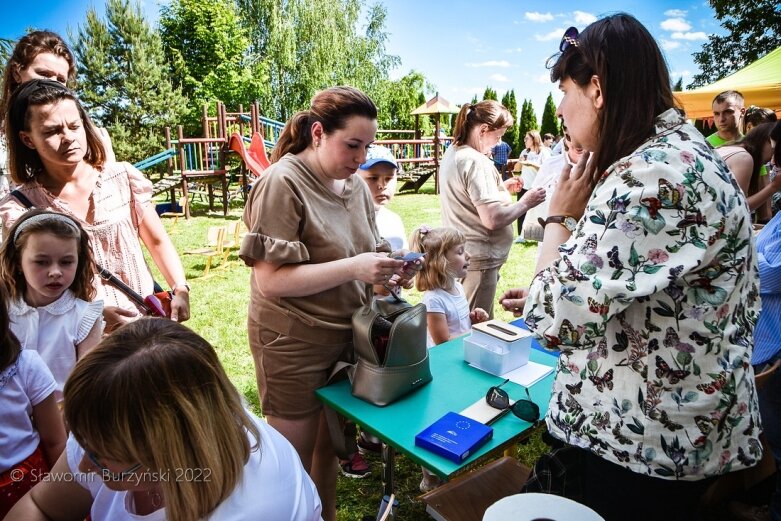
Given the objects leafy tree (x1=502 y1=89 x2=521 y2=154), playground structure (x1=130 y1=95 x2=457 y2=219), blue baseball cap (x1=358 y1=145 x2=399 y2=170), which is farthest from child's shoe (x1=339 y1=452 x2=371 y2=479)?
leafy tree (x1=502 y1=89 x2=521 y2=154)

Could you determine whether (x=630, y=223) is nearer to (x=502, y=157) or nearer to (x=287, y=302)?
(x=287, y=302)

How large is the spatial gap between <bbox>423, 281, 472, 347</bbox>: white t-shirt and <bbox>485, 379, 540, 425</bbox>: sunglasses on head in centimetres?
98

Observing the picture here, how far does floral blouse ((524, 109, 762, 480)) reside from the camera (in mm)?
1028

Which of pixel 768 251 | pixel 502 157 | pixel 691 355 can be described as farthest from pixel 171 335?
pixel 502 157

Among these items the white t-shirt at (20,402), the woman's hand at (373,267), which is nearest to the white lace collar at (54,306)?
the white t-shirt at (20,402)

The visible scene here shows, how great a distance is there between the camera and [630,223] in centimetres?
103

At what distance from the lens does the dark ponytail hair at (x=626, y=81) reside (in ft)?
3.85

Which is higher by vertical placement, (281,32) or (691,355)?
(281,32)

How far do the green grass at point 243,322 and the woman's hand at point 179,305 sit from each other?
0.97m

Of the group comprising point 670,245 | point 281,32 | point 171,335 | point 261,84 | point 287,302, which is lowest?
point 287,302

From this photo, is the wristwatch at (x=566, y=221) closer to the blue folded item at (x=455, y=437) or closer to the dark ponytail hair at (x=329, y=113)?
the blue folded item at (x=455, y=437)

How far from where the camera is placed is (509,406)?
184 cm

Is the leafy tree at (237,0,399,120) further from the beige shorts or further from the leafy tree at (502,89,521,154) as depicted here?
the beige shorts

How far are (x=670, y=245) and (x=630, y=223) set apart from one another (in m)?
0.09
